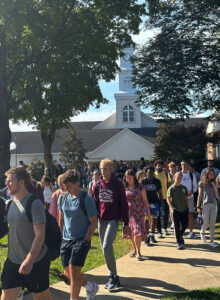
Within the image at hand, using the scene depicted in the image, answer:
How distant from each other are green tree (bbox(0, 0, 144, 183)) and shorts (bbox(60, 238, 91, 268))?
13.6 meters

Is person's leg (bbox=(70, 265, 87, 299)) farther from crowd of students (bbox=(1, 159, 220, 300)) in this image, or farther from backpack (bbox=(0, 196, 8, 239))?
backpack (bbox=(0, 196, 8, 239))

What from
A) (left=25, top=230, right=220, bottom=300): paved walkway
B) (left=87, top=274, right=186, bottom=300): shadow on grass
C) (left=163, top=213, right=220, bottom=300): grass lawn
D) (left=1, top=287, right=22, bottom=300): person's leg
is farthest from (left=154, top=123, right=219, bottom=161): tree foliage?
(left=1, top=287, right=22, bottom=300): person's leg

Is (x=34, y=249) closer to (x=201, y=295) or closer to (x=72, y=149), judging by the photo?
(x=201, y=295)

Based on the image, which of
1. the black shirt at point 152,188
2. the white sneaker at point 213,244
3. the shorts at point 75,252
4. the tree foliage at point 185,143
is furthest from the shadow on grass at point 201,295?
the tree foliage at point 185,143

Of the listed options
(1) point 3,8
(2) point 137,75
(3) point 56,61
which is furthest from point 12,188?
(2) point 137,75

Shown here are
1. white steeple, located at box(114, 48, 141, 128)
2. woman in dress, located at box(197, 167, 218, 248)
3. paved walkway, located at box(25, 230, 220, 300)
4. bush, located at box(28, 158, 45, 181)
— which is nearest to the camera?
paved walkway, located at box(25, 230, 220, 300)

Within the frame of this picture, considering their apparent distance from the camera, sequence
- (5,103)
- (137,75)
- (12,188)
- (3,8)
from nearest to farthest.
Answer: (12,188)
(3,8)
(5,103)
(137,75)

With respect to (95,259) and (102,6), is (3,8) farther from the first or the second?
(95,259)

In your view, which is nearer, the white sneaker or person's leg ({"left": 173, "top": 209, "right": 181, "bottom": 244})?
person's leg ({"left": 173, "top": 209, "right": 181, "bottom": 244})

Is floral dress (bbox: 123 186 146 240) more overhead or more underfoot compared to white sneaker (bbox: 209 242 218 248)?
more overhead

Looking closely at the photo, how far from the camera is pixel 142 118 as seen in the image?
56344mm

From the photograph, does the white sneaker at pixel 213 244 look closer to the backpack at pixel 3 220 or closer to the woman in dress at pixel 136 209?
the woman in dress at pixel 136 209

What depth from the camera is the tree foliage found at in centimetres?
2675

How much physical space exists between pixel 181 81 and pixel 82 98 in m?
5.86
